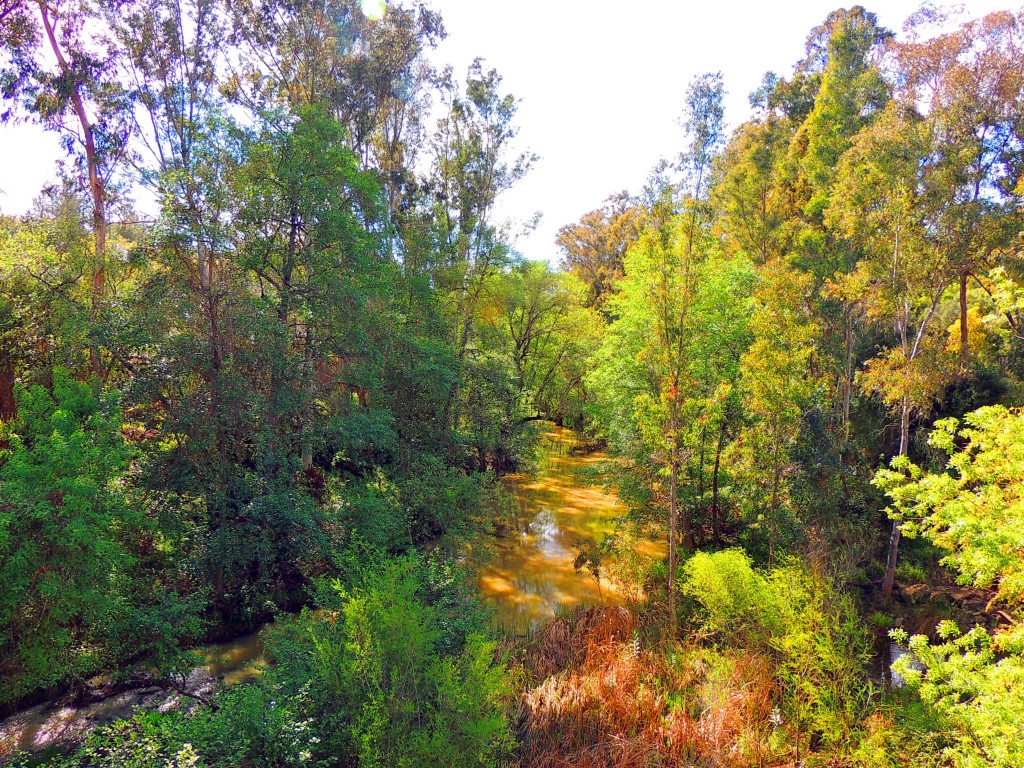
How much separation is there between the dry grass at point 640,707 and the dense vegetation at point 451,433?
6 centimetres

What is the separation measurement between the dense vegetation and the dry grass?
0.19 feet

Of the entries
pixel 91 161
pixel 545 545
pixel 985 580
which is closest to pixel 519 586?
pixel 545 545

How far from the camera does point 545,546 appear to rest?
16.4m

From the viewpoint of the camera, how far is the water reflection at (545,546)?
12750 mm

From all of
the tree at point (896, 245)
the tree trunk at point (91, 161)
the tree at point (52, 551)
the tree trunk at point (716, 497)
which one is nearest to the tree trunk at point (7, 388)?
the tree trunk at point (91, 161)

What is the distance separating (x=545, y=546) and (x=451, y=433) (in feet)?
16.6

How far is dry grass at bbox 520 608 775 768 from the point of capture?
700 cm

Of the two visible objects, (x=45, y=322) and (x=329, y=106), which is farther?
(x=329, y=106)

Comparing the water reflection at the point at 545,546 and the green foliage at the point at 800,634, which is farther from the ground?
the green foliage at the point at 800,634

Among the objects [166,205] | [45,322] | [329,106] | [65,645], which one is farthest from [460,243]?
[65,645]

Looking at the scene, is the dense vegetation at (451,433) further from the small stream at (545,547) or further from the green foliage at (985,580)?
the small stream at (545,547)

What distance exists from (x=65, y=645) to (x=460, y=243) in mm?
16249

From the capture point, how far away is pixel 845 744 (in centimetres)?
668

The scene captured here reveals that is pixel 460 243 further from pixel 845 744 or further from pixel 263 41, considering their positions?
pixel 845 744
